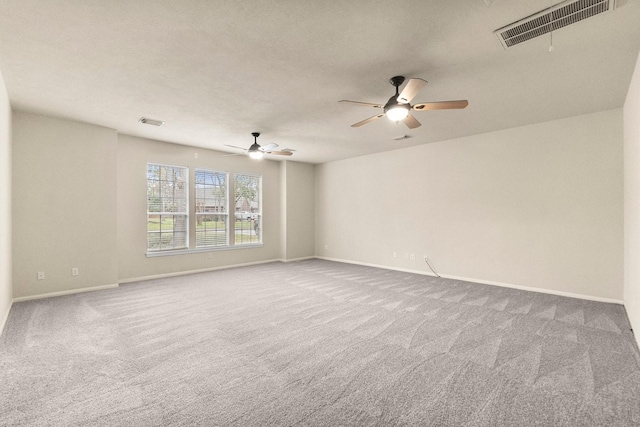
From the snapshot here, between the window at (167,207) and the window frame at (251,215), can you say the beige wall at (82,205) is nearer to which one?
the window at (167,207)

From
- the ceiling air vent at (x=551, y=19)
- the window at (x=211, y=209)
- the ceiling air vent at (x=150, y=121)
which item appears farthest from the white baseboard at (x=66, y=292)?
the ceiling air vent at (x=551, y=19)

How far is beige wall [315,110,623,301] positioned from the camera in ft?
14.4

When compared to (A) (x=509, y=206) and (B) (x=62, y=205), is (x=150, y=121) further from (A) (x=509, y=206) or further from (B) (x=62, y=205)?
(A) (x=509, y=206)

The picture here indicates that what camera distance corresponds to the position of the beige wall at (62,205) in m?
4.44

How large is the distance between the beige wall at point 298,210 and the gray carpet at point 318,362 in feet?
12.6

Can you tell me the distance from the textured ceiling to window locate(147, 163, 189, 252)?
1.72 meters

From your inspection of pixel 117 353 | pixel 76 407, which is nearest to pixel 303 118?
pixel 117 353

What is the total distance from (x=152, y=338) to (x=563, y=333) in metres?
4.38

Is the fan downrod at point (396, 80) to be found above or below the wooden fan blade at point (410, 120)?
above

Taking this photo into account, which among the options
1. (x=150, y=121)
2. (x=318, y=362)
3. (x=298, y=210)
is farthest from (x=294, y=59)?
(x=298, y=210)

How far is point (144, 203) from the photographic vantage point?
597 cm

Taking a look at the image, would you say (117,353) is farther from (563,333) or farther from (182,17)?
(563,333)

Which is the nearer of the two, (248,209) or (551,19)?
(551,19)

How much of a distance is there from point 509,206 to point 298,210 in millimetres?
5146
